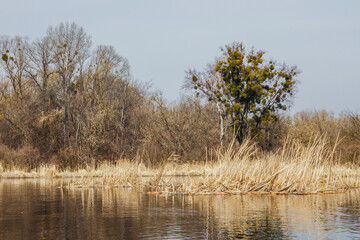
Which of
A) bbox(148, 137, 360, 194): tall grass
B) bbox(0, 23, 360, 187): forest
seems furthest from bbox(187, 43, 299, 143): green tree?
bbox(148, 137, 360, 194): tall grass

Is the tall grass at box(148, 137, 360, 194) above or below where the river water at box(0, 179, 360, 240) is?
above

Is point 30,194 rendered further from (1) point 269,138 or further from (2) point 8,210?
(1) point 269,138

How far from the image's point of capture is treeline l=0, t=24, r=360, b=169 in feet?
143

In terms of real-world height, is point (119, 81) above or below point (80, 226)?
above

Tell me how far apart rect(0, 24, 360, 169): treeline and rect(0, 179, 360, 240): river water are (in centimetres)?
1972

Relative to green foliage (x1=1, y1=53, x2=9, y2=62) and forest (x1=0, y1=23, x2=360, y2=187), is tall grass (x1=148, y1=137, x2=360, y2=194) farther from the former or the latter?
green foliage (x1=1, y1=53, x2=9, y2=62)

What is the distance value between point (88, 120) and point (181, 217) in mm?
36309

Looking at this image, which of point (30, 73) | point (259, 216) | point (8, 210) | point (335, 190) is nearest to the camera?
point (259, 216)

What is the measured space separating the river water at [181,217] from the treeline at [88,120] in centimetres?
1972

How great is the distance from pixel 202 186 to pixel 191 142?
3136 cm

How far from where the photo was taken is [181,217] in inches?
525

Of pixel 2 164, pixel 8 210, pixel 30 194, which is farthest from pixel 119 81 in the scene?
pixel 8 210

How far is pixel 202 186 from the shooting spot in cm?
2020

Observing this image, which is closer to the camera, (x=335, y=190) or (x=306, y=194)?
(x=306, y=194)
